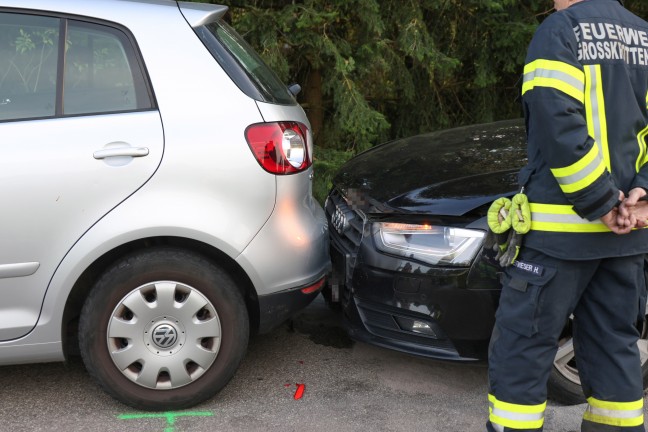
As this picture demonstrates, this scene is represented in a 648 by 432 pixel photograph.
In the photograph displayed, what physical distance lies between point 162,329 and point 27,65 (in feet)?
3.93

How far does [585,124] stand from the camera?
237cm

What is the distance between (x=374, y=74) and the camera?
625cm

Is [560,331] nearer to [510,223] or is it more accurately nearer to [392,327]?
[510,223]

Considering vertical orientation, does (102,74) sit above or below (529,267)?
above

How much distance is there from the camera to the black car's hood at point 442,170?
3.31m

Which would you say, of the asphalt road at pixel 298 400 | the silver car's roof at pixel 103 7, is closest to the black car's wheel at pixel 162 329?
the asphalt road at pixel 298 400

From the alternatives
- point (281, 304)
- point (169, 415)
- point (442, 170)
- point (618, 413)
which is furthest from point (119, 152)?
point (618, 413)

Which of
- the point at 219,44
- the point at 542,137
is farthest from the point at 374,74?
the point at 542,137

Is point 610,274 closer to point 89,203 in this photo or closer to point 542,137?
point 542,137

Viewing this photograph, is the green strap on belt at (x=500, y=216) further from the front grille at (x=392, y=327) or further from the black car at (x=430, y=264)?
the front grille at (x=392, y=327)

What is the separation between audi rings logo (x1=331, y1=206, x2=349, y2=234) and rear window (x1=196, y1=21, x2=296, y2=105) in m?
0.62

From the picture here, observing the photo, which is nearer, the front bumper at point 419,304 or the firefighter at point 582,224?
the firefighter at point 582,224

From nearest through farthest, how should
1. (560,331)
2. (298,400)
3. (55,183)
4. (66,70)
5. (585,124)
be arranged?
(585,124) → (560,331) → (55,183) → (66,70) → (298,400)

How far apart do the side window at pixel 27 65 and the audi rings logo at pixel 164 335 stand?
0.98 m
